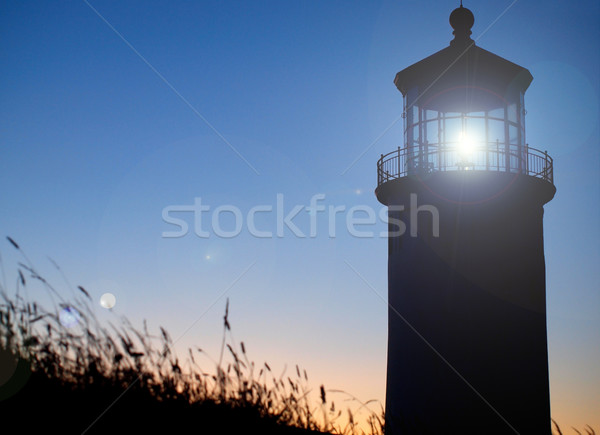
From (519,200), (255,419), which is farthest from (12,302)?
(519,200)

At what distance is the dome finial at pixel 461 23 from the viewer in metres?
14.9

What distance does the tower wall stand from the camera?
42.3 ft

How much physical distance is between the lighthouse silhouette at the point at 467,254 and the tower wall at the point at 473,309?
2 cm

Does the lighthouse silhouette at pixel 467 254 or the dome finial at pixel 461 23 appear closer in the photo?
the lighthouse silhouette at pixel 467 254

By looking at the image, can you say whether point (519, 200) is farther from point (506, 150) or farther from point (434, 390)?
point (434, 390)

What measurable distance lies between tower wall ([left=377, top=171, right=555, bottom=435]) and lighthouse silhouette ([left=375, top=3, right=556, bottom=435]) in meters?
0.02

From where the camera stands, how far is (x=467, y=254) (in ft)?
44.1

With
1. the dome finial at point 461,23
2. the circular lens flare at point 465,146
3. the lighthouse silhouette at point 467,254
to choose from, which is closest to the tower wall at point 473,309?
the lighthouse silhouette at point 467,254

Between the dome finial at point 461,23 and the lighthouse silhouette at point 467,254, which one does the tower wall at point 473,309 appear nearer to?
the lighthouse silhouette at point 467,254

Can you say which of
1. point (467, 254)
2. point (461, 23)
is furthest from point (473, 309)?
point (461, 23)

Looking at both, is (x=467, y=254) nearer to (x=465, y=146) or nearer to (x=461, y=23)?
(x=465, y=146)

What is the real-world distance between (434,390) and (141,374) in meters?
10.2

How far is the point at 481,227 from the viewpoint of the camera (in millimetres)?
13562

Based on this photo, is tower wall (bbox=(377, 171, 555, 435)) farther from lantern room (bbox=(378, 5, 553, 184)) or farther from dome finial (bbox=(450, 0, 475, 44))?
dome finial (bbox=(450, 0, 475, 44))
